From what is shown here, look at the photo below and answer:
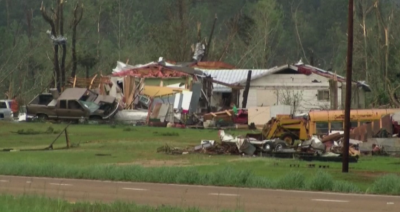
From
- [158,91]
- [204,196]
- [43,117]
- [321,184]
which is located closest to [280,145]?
[321,184]

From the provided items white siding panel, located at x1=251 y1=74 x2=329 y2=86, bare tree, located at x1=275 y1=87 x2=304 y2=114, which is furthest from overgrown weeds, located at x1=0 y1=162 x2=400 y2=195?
white siding panel, located at x1=251 y1=74 x2=329 y2=86

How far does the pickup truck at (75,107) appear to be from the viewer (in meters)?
67.2

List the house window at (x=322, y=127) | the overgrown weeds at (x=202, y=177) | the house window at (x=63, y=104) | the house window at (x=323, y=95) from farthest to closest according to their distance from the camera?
the house window at (x=323, y=95) → the house window at (x=63, y=104) → the house window at (x=322, y=127) → the overgrown weeds at (x=202, y=177)

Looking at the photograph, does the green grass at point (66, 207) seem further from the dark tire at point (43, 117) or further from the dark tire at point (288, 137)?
the dark tire at point (43, 117)

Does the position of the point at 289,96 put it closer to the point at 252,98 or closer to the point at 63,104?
the point at 252,98

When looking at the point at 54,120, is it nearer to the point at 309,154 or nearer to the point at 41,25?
the point at 309,154

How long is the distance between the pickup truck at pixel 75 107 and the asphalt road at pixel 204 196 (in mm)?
36790

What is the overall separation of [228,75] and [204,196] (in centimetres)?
5750

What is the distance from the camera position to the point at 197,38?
101 metres

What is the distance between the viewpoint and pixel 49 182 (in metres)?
29.9

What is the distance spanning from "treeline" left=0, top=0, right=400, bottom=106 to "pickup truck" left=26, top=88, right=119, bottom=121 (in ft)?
50.2

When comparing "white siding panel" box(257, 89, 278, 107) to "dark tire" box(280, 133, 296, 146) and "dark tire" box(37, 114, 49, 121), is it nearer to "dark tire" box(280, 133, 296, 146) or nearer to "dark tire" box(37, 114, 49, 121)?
"dark tire" box(37, 114, 49, 121)

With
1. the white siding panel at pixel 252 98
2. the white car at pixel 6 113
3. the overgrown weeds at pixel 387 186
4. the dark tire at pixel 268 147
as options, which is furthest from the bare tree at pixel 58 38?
the overgrown weeds at pixel 387 186

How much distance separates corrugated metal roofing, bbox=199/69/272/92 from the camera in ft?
262
